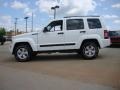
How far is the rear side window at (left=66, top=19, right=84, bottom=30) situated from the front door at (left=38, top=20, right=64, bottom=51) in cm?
47

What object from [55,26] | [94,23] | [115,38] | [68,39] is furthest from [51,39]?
[115,38]

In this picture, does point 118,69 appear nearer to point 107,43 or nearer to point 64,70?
point 64,70

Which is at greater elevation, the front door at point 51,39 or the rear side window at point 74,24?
the rear side window at point 74,24

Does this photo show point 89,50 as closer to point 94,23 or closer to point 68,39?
point 68,39

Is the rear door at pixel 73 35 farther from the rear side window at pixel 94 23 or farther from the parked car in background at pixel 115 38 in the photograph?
the parked car in background at pixel 115 38

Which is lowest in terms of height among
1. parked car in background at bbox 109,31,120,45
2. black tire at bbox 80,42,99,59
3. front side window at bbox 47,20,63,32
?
black tire at bbox 80,42,99,59

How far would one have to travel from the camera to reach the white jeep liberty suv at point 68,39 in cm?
1263

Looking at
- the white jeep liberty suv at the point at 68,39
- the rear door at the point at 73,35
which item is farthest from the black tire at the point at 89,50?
the rear door at the point at 73,35

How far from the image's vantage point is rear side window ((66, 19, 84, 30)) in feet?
41.9

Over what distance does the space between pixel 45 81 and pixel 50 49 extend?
16.1 feet

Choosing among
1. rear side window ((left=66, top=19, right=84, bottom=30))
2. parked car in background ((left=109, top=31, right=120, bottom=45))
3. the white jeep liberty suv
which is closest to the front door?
the white jeep liberty suv

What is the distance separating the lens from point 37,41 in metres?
12.8

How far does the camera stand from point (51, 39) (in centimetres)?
1270

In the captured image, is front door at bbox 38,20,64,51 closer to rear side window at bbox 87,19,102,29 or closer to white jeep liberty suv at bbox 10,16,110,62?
white jeep liberty suv at bbox 10,16,110,62
